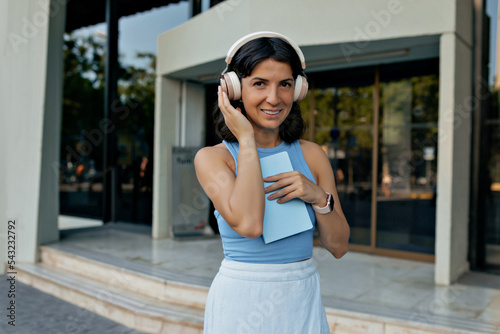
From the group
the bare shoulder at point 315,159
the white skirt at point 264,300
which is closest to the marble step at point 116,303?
the white skirt at point 264,300

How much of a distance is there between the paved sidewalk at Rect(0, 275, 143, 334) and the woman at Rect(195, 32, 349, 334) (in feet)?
11.8

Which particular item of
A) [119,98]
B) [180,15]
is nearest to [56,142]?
[119,98]

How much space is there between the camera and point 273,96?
132cm

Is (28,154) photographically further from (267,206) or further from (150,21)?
(267,206)

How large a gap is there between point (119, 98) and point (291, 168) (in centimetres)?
878

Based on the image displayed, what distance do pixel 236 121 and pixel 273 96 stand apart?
0.14m

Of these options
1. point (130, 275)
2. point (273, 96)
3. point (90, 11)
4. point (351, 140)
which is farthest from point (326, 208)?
point (90, 11)

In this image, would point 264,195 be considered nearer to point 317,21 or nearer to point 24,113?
point 317,21

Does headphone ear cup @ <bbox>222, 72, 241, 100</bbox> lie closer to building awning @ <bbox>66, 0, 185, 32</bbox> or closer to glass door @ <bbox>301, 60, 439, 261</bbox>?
glass door @ <bbox>301, 60, 439, 261</bbox>

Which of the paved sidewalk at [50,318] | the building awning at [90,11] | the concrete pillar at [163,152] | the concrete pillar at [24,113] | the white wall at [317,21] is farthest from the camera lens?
the building awning at [90,11]

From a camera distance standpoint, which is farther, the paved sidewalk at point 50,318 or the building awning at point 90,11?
the building awning at point 90,11

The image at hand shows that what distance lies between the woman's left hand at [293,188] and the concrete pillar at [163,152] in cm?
670

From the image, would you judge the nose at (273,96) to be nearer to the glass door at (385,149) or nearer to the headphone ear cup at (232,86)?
the headphone ear cup at (232,86)

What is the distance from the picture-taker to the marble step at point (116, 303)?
437 centimetres
